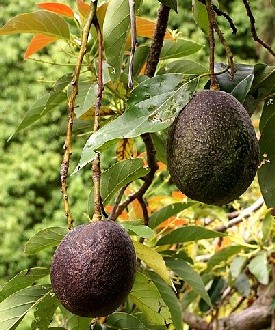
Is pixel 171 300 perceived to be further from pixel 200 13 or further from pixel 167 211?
pixel 200 13

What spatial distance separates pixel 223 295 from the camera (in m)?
1.64

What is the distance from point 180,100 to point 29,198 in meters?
3.70

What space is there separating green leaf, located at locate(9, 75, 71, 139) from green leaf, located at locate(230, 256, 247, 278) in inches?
22.9

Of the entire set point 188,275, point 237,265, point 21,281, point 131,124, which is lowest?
point 237,265

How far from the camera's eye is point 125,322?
0.88m

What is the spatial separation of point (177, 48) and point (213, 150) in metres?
0.47

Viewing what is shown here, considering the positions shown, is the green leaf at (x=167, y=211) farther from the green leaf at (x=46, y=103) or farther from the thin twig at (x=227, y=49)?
the thin twig at (x=227, y=49)

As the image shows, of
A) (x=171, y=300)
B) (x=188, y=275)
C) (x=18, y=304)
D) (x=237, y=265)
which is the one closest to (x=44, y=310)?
(x=18, y=304)

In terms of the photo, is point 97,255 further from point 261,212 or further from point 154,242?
point 261,212

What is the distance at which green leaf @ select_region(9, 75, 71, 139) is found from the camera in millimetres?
985

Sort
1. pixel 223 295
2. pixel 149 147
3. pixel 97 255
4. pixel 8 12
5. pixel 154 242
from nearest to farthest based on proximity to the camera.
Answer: pixel 97 255, pixel 149 147, pixel 154 242, pixel 223 295, pixel 8 12

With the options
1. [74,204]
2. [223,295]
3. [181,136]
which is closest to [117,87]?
[181,136]

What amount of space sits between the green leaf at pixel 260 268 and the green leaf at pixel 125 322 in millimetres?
525

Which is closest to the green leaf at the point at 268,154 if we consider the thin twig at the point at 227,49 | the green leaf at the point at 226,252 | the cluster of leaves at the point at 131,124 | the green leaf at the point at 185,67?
the cluster of leaves at the point at 131,124
